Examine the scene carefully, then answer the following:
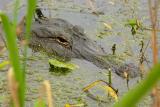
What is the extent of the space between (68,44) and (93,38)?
752 mm

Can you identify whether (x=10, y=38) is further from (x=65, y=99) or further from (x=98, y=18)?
(x=98, y=18)

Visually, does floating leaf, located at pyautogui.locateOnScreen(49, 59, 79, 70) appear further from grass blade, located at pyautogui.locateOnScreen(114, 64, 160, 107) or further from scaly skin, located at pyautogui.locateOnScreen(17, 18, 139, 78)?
grass blade, located at pyautogui.locateOnScreen(114, 64, 160, 107)

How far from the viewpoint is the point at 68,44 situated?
11.2 feet

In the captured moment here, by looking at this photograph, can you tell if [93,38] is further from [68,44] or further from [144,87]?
[144,87]

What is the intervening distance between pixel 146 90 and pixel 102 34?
3.76 metres

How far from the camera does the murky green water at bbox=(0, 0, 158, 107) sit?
2541mm

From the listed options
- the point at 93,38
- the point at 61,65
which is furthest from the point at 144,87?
the point at 93,38

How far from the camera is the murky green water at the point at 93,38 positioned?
2541 mm

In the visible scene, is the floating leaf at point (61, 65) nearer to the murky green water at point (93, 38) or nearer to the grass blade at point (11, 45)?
the murky green water at point (93, 38)

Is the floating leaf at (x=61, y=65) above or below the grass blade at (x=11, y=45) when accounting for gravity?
below

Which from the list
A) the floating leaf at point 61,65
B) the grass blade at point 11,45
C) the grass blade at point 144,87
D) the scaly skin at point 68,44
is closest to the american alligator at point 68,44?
the scaly skin at point 68,44

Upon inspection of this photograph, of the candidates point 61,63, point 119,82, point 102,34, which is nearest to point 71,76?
point 61,63

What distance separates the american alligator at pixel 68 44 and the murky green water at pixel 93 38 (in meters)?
0.10

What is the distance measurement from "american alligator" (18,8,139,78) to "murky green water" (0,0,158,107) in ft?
0.32
